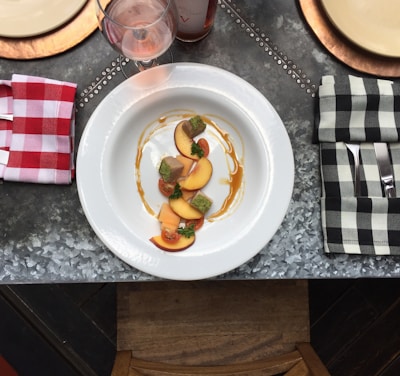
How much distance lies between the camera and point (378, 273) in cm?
70

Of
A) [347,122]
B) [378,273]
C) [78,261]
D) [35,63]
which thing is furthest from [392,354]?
[35,63]

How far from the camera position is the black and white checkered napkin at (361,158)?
0.69 m

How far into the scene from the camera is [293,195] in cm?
71

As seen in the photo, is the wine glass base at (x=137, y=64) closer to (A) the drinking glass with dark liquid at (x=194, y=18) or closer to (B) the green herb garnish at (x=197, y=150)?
(A) the drinking glass with dark liquid at (x=194, y=18)

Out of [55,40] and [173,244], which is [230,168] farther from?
[55,40]

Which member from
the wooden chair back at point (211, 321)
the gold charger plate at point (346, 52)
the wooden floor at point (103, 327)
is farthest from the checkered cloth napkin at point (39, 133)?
the wooden floor at point (103, 327)

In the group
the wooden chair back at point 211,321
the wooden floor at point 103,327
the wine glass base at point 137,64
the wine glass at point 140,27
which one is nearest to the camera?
the wine glass at point 140,27

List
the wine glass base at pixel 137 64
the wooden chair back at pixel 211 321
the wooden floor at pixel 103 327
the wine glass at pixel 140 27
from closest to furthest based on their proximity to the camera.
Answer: the wine glass at pixel 140 27
the wine glass base at pixel 137 64
the wooden chair back at pixel 211 321
the wooden floor at pixel 103 327

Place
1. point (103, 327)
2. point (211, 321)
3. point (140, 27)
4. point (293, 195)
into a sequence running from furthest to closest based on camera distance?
1. point (103, 327)
2. point (211, 321)
3. point (293, 195)
4. point (140, 27)

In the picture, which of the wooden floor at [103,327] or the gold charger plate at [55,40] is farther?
the wooden floor at [103,327]

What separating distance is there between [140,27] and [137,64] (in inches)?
4.4

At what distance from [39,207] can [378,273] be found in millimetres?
519

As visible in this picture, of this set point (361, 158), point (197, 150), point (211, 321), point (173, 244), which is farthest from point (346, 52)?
point (211, 321)

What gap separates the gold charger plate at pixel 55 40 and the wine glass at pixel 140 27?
0.12ft
